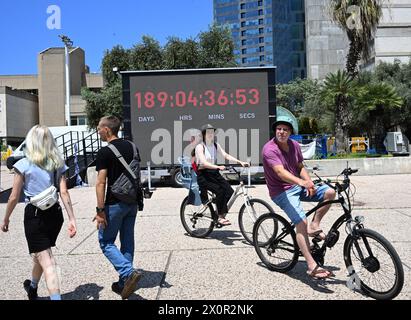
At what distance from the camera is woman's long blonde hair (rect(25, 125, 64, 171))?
3.88 m

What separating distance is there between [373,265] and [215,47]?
2900 cm

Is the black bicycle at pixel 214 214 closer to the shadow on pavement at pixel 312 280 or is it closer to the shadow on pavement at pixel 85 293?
the shadow on pavement at pixel 312 280

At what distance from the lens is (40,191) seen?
387cm

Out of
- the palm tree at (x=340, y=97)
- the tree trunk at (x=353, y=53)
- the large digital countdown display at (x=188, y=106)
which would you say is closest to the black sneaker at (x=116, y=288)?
the large digital countdown display at (x=188, y=106)

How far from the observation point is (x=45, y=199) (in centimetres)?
380

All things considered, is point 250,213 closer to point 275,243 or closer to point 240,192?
point 240,192

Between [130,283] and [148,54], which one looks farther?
[148,54]

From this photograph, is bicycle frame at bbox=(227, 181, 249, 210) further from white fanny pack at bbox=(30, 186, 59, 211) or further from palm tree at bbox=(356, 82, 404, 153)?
palm tree at bbox=(356, 82, 404, 153)

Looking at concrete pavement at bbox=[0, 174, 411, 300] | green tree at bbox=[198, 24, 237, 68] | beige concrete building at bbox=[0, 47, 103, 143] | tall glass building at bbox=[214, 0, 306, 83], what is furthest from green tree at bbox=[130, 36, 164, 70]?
tall glass building at bbox=[214, 0, 306, 83]

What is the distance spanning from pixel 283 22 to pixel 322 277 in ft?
349

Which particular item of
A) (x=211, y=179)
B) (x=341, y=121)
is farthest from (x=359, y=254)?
(x=341, y=121)

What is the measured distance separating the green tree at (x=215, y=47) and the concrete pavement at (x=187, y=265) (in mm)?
23838

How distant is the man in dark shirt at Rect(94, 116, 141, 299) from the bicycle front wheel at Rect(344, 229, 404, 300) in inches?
80.6
